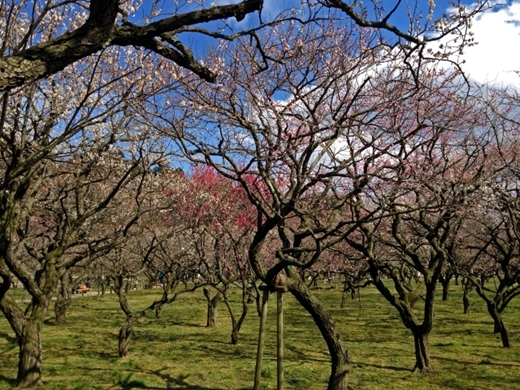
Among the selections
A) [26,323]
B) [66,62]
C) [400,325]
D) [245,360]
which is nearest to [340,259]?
[400,325]

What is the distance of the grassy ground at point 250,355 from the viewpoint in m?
10.0

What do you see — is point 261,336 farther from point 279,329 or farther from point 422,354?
point 422,354

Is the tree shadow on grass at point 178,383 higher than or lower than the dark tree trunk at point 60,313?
lower

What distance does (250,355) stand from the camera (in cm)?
1309

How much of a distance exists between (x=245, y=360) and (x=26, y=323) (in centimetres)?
573

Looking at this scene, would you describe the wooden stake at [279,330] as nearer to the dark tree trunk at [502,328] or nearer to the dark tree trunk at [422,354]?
the dark tree trunk at [422,354]

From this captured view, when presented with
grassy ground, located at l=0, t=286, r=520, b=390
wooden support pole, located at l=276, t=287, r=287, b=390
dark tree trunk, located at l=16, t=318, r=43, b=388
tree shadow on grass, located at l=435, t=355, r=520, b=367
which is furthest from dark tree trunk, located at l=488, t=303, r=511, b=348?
dark tree trunk, located at l=16, t=318, r=43, b=388

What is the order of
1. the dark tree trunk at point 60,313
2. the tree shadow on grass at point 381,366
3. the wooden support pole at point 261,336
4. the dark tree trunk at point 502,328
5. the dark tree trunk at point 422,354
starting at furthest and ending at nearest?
the dark tree trunk at point 60,313, the dark tree trunk at point 502,328, the tree shadow on grass at point 381,366, the dark tree trunk at point 422,354, the wooden support pole at point 261,336

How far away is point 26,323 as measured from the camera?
363 inches

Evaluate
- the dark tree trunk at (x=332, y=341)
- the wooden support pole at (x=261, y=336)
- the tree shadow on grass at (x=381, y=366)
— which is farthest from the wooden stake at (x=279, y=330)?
the tree shadow on grass at (x=381, y=366)

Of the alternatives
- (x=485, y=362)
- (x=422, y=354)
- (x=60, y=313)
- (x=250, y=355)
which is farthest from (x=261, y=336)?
(x=60, y=313)

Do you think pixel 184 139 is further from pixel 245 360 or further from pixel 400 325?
pixel 400 325

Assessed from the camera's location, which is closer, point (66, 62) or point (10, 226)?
point (66, 62)

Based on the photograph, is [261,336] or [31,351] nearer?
[261,336]
